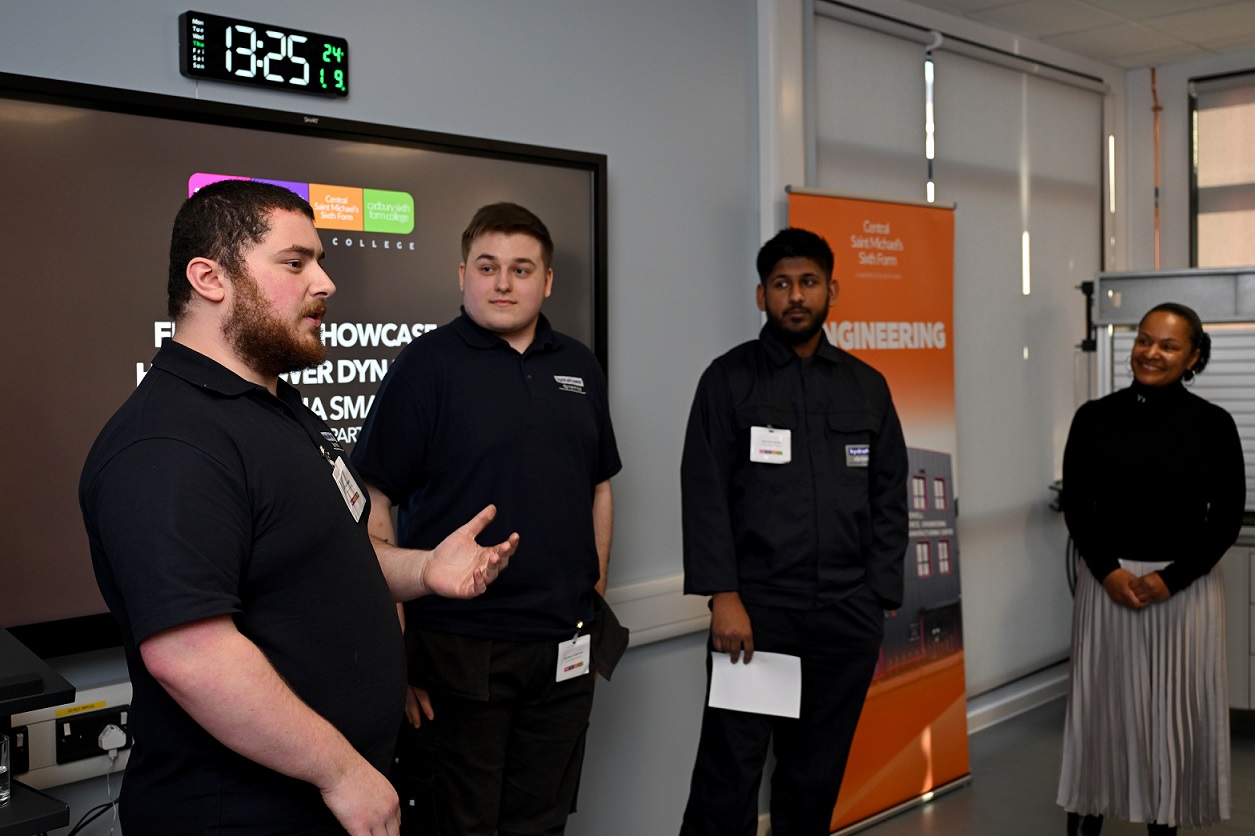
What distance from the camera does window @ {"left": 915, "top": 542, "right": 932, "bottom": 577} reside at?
3693 mm

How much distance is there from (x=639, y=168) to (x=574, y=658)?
1.50 metres

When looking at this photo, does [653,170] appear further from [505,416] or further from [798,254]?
[505,416]

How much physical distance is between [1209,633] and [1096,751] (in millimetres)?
475

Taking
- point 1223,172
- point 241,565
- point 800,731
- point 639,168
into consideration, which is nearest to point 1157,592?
point 800,731

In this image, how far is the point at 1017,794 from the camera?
12.1ft

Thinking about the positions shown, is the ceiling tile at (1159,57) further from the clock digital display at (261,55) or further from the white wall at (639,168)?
the clock digital display at (261,55)

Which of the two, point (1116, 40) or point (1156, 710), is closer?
point (1156, 710)

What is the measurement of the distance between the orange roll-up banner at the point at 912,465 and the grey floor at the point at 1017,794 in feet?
0.32

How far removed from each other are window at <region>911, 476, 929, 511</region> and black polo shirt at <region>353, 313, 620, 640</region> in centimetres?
183

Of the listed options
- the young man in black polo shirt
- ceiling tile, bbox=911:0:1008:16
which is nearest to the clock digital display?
the young man in black polo shirt

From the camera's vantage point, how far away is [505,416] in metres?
2.18

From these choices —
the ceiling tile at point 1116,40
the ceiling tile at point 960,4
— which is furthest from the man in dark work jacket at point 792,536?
the ceiling tile at point 1116,40

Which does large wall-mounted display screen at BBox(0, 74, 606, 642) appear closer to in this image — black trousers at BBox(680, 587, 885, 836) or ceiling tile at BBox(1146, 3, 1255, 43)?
black trousers at BBox(680, 587, 885, 836)

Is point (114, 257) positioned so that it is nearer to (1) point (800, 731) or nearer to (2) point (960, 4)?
(1) point (800, 731)
